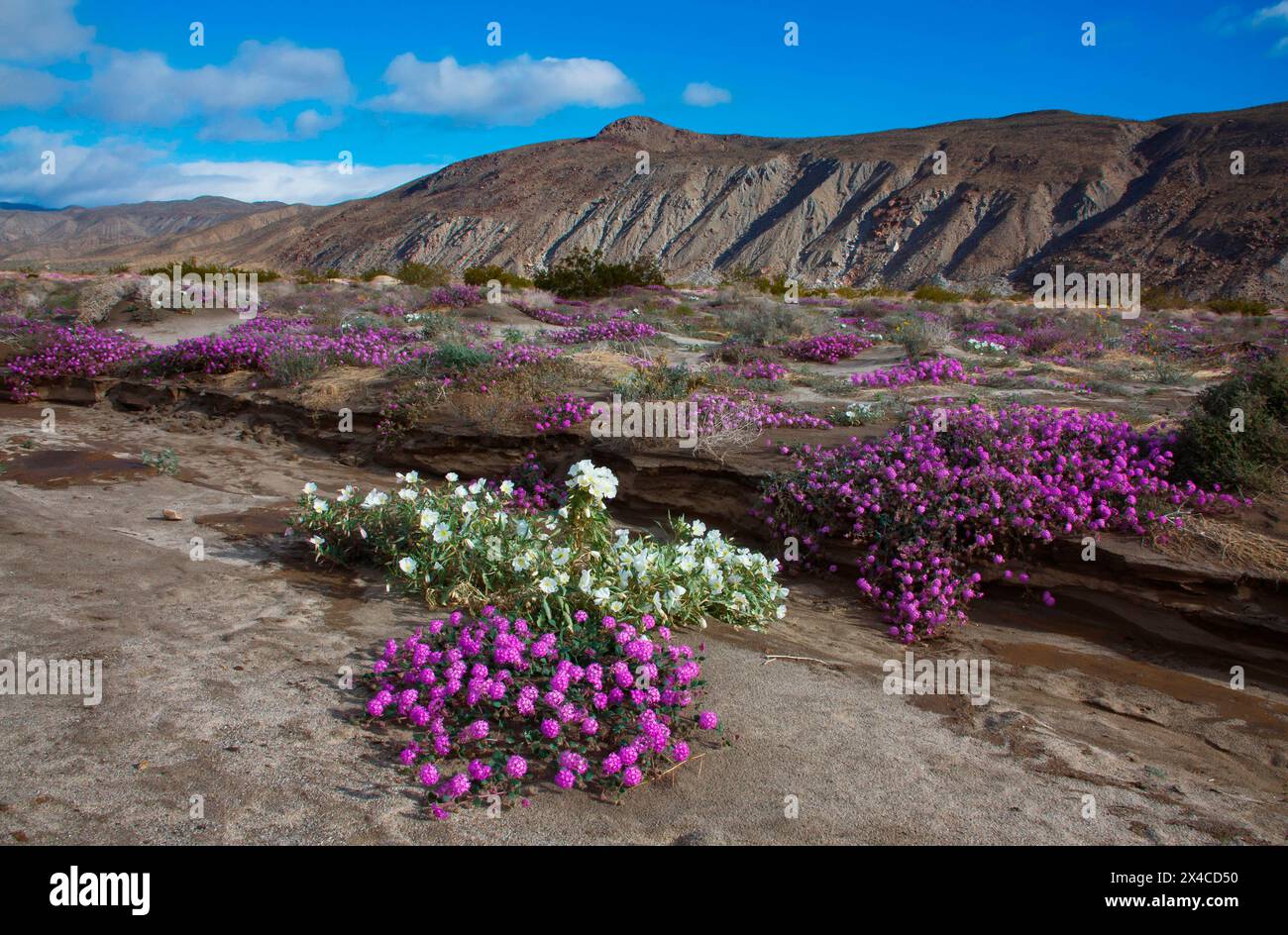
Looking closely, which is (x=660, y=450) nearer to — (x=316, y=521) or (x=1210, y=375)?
(x=316, y=521)

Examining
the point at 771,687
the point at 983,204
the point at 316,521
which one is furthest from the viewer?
the point at 983,204

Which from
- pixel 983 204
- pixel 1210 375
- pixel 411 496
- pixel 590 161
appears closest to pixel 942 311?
pixel 1210 375

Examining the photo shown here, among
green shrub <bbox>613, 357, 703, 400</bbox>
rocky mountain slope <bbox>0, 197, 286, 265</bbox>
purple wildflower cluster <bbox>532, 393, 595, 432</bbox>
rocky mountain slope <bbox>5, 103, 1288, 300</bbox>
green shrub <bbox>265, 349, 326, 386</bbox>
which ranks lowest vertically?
purple wildflower cluster <bbox>532, 393, 595, 432</bbox>

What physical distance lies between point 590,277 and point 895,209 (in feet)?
136

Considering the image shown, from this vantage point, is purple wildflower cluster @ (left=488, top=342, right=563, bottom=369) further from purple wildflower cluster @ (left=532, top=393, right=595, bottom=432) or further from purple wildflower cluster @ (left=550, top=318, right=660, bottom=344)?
purple wildflower cluster @ (left=550, top=318, right=660, bottom=344)

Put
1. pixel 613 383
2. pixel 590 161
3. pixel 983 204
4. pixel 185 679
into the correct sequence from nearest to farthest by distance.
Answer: pixel 185 679, pixel 613 383, pixel 983 204, pixel 590 161

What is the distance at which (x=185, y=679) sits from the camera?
132 inches

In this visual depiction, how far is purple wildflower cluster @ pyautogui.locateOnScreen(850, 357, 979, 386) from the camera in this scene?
9.70 m

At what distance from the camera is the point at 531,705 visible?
3.17 m

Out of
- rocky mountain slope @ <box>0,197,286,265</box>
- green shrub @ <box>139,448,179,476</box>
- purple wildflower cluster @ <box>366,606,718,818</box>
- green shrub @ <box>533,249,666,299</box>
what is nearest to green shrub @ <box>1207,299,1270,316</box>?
green shrub @ <box>533,249,666,299</box>

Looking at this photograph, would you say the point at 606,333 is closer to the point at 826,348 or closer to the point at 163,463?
the point at 826,348

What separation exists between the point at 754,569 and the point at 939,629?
56.4 inches

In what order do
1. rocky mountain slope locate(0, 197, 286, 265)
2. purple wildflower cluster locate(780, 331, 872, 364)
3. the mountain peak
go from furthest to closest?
1. rocky mountain slope locate(0, 197, 286, 265)
2. the mountain peak
3. purple wildflower cluster locate(780, 331, 872, 364)

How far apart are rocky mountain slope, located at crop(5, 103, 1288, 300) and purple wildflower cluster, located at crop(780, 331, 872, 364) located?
3492cm
